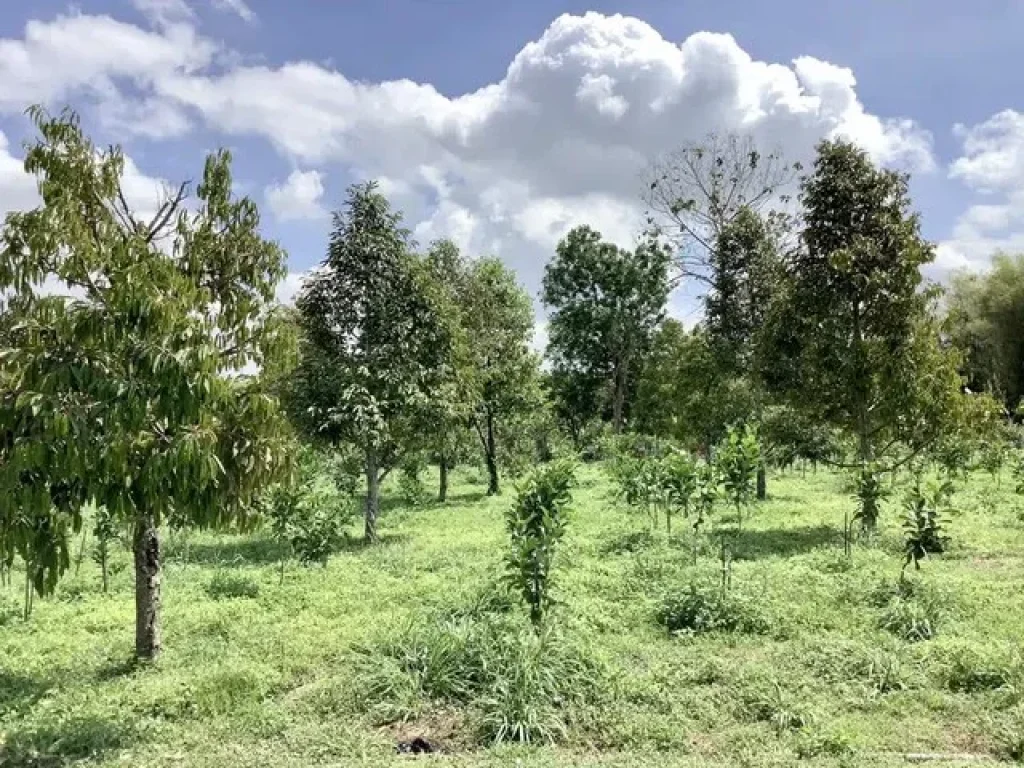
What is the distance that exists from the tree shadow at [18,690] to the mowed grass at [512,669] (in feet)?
0.09

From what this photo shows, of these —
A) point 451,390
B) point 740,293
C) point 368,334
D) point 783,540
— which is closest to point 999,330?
point 740,293

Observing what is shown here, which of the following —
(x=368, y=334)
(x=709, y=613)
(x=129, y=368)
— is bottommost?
(x=709, y=613)

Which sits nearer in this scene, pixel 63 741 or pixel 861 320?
pixel 63 741

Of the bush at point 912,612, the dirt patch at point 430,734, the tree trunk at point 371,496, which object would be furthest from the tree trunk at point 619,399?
the dirt patch at point 430,734

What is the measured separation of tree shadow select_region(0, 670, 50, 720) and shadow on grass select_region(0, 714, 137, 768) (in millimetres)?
517

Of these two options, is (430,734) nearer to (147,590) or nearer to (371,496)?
(147,590)

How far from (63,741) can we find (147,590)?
1.82 m

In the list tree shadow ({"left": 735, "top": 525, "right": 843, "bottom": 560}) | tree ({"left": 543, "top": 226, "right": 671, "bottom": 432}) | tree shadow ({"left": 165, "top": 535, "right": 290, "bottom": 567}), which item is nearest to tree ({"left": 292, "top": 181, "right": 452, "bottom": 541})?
tree shadow ({"left": 165, "top": 535, "right": 290, "bottom": 567})

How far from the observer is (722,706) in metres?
6.22

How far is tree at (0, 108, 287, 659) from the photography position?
498 centimetres

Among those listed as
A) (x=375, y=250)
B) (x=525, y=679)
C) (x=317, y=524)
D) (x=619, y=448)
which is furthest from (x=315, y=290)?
(x=619, y=448)

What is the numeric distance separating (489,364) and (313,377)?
8294 mm

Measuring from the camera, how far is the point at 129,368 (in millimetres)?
5504

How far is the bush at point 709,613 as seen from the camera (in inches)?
319
